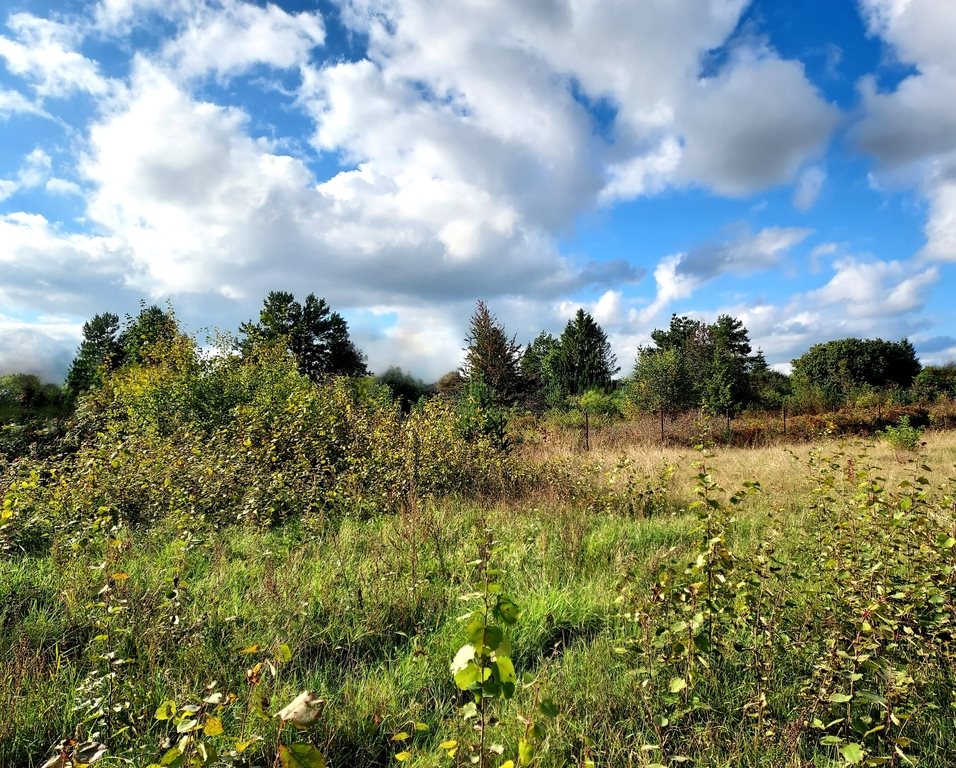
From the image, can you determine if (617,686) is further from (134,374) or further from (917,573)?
(134,374)

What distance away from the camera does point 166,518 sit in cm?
592

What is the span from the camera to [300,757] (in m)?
1.30

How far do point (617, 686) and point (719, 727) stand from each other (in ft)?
1.84

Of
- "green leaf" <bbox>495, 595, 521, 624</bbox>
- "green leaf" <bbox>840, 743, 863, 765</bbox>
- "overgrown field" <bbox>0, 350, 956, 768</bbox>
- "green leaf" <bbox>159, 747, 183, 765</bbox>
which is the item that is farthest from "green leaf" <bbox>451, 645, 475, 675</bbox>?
"green leaf" <bbox>840, 743, 863, 765</bbox>

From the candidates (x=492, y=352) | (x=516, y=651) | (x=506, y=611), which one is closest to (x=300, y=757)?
(x=506, y=611)

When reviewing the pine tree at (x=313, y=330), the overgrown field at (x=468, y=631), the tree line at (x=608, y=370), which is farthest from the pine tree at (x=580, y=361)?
the overgrown field at (x=468, y=631)

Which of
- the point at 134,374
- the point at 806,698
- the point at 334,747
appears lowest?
the point at 334,747

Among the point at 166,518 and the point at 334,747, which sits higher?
the point at 166,518

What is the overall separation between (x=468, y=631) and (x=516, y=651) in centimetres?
222

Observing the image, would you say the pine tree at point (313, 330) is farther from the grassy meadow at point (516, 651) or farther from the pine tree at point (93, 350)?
the grassy meadow at point (516, 651)

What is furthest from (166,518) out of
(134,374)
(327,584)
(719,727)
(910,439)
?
(910,439)

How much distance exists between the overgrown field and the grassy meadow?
19 mm

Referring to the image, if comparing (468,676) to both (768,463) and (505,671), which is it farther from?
(768,463)

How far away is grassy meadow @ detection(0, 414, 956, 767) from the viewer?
7.80ft
